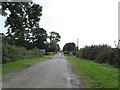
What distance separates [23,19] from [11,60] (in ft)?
27.7

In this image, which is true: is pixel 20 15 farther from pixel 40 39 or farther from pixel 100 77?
pixel 40 39

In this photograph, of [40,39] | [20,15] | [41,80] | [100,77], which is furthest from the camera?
[40,39]

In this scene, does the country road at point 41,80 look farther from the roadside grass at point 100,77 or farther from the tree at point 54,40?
the tree at point 54,40

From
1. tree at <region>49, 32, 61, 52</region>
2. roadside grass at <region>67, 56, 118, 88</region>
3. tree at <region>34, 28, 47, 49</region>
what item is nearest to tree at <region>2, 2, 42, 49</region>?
roadside grass at <region>67, 56, 118, 88</region>

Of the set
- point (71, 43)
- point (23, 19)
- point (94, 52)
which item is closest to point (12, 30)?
point (23, 19)

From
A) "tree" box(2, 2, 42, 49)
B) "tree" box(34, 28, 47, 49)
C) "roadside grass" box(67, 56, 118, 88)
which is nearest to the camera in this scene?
"roadside grass" box(67, 56, 118, 88)

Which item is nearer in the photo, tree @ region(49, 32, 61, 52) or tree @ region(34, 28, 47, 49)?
tree @ region(34, 28, 47, 49)

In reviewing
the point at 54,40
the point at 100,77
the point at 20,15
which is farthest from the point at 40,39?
the point at 100,77

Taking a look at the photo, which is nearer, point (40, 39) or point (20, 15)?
point (20, 15)

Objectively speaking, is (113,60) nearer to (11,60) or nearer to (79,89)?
(11,60)

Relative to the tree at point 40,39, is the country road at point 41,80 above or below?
below

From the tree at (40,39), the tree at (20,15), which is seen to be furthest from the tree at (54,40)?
the tree at (20,15)

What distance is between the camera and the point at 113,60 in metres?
35.1

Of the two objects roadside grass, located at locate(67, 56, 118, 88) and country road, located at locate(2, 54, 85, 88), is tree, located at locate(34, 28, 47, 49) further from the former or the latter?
country road, located at locate(2, 54, 85, 88)
